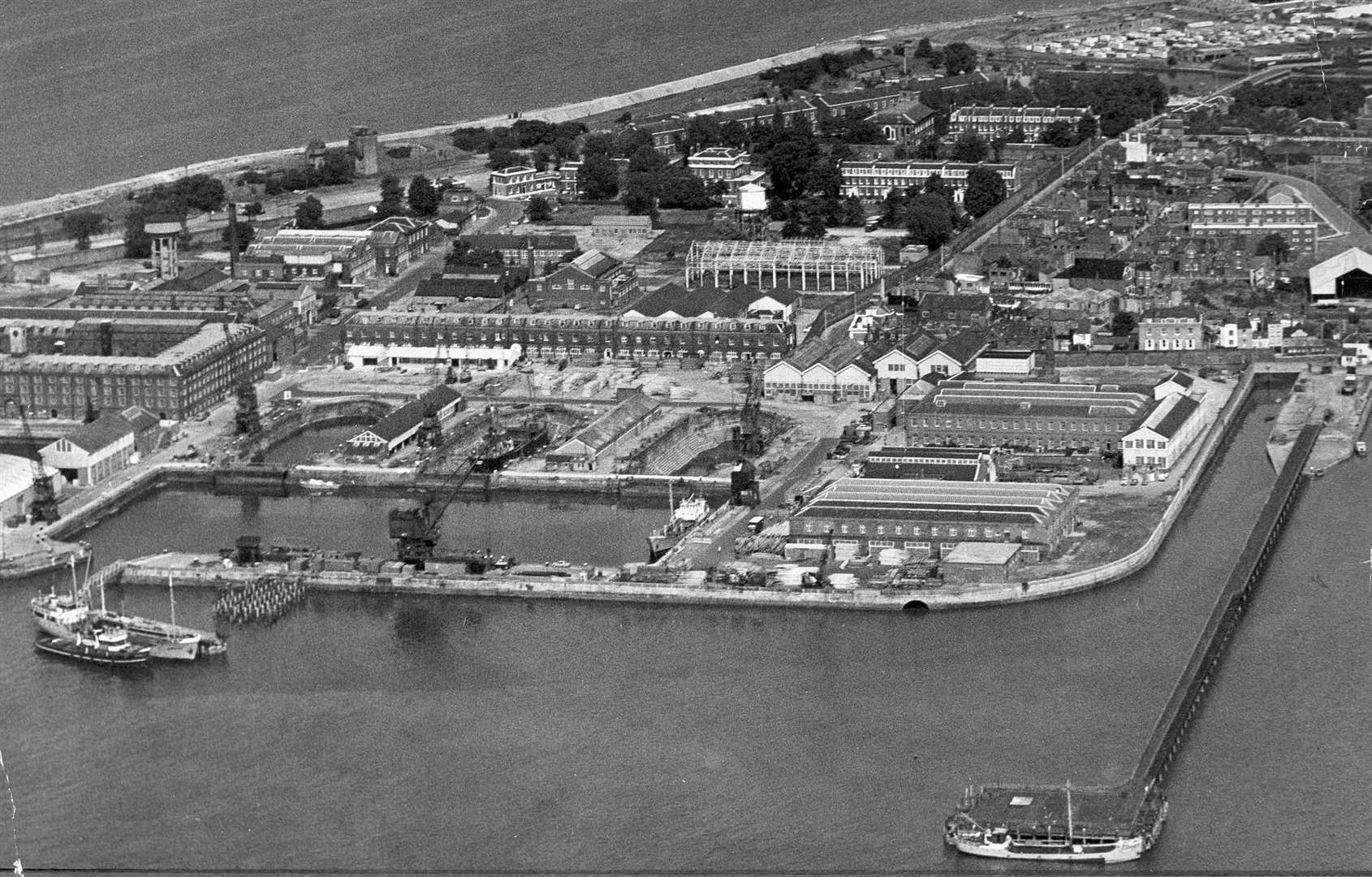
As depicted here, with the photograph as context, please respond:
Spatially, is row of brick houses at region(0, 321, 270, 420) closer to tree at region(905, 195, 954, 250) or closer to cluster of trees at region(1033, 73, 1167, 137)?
tree at region(905, 195, 954, 250)

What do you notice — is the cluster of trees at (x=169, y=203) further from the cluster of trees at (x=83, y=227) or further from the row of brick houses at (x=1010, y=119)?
the row of brick houses at (x=1010, y=119)

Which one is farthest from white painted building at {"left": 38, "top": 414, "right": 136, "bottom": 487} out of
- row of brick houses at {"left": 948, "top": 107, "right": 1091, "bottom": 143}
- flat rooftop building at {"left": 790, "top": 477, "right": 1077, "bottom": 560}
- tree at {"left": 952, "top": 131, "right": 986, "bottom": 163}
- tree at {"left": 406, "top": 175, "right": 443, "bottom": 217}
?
row of brick houses at {"left": 948, "top": 107, "right": 1091, "bottom": 143}

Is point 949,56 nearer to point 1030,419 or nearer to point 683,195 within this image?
point 683,195

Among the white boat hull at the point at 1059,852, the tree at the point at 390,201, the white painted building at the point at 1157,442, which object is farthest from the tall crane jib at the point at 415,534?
the tree at the point at 390,201

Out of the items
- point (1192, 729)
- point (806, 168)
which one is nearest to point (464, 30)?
point (806, 168)

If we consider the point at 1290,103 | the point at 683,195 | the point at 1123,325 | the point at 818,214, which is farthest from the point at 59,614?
the point at 1290,103

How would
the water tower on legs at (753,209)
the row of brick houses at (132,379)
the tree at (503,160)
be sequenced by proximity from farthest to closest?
the tree at (503,160) < the water tower on legs at (753,209) < the row of brick houses at (132,379)
